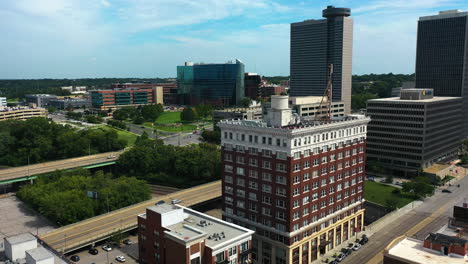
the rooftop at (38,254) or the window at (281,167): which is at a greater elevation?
the window at (281,167)

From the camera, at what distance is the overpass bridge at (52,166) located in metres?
135

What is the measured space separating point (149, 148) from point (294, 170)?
98.6m

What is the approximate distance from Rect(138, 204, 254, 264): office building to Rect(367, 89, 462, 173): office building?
108 metres

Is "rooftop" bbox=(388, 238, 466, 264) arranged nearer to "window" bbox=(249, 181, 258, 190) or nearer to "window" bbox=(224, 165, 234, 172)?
"window" bbox=(249, 181, 258, 190)

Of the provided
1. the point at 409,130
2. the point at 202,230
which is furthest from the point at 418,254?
the point at 409,130

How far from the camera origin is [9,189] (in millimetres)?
140625

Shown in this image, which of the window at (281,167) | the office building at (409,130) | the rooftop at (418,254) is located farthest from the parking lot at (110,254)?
the office building at (409,130)

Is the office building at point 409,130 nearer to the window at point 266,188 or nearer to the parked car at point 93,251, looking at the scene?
the window at point 266,188

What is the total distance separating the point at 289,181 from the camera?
75.0 meters

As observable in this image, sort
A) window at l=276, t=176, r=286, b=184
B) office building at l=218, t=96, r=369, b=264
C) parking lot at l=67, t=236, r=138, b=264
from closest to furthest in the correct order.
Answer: window at l=276, t=176, r=286, b=184 < office building at l=218, t=96, r=369, b=264 < parking lot at l=67, t=236, r=138, b=264

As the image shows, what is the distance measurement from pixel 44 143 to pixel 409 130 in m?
158

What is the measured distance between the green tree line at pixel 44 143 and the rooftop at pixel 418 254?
154 m

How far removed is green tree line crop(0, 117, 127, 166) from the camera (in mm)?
172625

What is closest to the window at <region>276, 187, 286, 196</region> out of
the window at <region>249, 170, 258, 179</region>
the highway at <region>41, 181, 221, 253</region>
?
the window at <region>249, 170, 258, 179</region>
